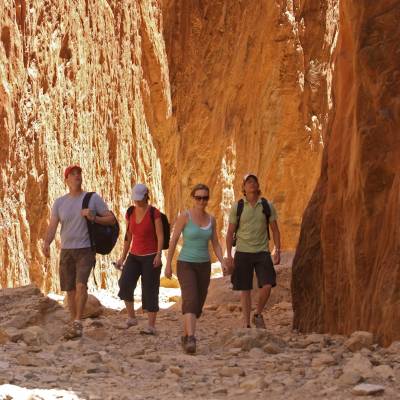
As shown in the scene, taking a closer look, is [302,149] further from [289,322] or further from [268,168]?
[289,322]

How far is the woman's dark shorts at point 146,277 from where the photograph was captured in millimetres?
10305

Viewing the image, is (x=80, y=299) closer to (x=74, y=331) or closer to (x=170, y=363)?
(x=74, y=331)

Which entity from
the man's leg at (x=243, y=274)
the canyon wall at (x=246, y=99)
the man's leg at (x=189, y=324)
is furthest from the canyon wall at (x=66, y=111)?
the canyon wall at (x=246, y=99)

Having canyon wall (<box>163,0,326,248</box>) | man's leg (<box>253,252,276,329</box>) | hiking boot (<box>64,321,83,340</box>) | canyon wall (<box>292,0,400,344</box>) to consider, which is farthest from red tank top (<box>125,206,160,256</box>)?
canyon wall (<box>163,0,326,248</box>)

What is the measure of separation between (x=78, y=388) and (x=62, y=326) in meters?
3.00

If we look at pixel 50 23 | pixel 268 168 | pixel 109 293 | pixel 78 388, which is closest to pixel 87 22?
pixel 50 23

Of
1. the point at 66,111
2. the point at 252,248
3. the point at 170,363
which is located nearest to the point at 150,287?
the point at 252,248

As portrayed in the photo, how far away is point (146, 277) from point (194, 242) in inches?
59.7

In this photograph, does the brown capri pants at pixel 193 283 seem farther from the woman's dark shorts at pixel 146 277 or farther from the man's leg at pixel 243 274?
the woman's dark shorts at pixel 146 277

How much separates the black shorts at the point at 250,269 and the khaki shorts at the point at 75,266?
1535mm

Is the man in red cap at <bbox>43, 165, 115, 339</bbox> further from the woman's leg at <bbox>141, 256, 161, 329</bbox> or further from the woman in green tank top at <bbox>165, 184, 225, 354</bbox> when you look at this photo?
the woman in green tank top at <bbox>165, 184, 225, 354</bbox>

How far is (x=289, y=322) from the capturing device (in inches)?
474

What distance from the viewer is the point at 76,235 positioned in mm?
9688

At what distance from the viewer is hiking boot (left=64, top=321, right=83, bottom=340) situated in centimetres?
911
